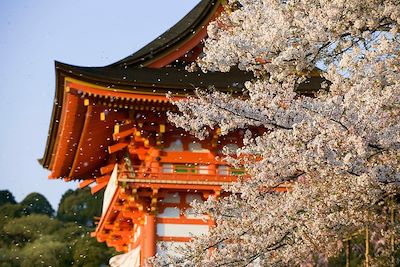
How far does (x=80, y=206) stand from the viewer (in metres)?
72.2

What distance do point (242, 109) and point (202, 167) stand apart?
7.73 meters

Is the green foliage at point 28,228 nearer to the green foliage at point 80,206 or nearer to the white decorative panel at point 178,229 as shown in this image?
the green foliage at point 80,206

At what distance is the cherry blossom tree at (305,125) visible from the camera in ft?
29.3

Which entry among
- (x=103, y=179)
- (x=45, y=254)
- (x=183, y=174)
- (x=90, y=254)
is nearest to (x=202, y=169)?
(x=183, y=174)

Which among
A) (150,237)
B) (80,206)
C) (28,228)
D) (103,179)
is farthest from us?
(80,206)

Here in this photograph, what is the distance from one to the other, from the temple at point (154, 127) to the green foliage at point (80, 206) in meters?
48.3

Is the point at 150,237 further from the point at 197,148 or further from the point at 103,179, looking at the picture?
the point at 103,179

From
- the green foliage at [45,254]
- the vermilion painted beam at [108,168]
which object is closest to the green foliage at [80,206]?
the green foliage at [45,254]

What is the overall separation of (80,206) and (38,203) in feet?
21.3

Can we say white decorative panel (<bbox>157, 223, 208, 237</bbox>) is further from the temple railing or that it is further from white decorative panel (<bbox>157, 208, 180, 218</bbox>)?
the temple railing

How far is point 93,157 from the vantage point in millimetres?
22016

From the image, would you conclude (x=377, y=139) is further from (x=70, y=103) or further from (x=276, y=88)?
→ (x=70, y=103)

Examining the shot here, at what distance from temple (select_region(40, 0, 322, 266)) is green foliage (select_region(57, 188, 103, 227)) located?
158 feet

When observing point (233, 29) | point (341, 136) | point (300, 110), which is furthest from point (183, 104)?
point (341, 136)
